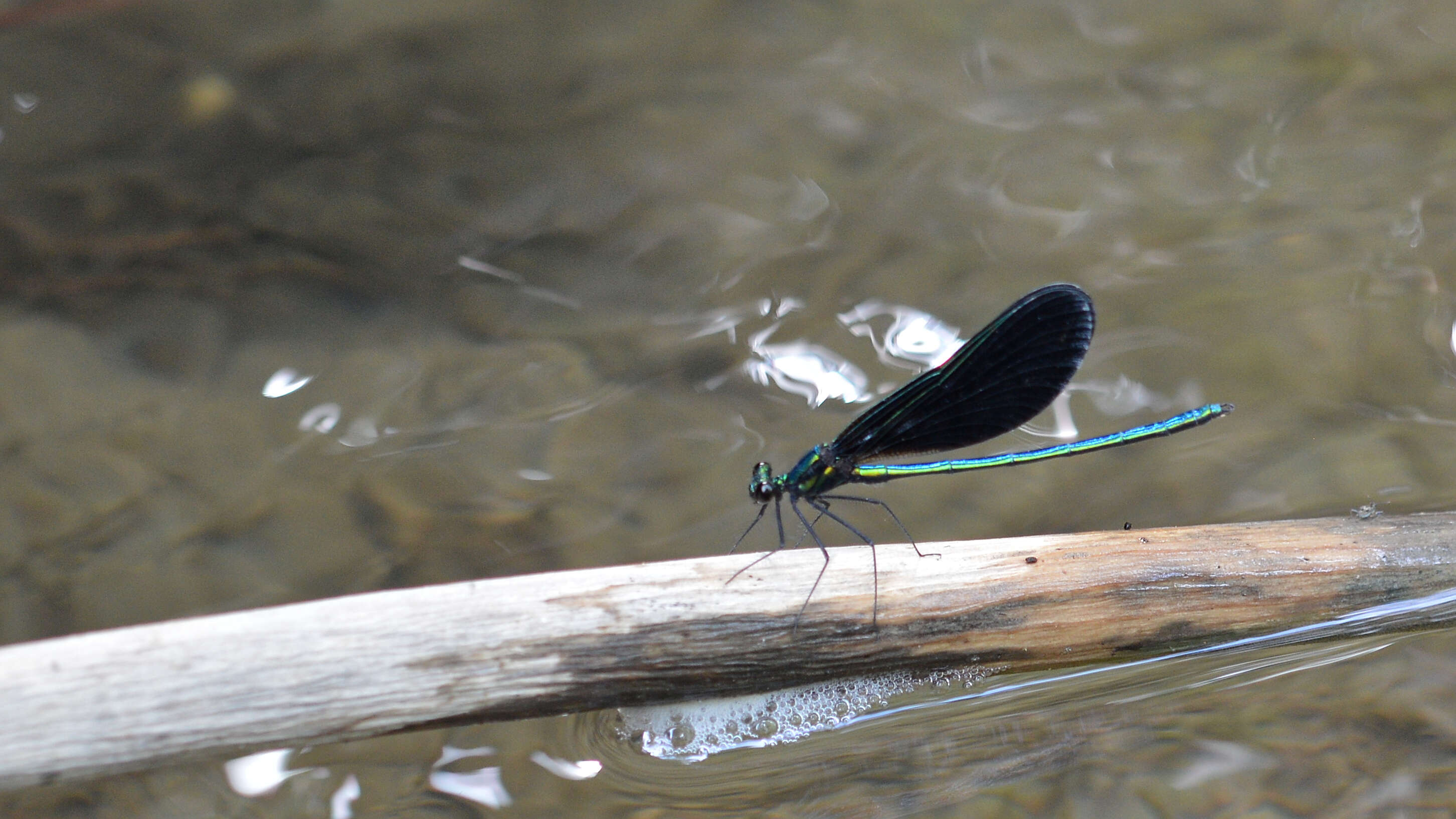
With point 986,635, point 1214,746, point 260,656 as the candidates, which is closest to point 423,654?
point 260,656

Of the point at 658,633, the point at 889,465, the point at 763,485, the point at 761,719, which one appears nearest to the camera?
the point at 658,633

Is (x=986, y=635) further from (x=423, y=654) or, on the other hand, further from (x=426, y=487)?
(x=426, y=487)

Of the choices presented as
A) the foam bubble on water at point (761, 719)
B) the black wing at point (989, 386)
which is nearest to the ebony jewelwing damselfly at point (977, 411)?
the black wing at point (989, 386)

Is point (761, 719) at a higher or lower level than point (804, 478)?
lower

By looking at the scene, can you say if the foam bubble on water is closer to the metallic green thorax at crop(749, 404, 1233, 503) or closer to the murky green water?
the murky green water

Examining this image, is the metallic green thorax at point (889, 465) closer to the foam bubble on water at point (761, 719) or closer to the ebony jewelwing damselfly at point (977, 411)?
the ebony jewelwing damselfly at point (977, 411)

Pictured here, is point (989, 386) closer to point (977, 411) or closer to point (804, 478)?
point (977, 411)

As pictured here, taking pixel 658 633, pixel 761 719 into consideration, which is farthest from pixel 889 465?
pixel 658 633

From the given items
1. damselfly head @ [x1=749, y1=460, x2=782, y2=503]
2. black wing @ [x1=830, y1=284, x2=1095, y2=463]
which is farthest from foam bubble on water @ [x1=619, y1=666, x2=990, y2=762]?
black wing @ [x1=830, y1=284, x2=1095, y2=463]
